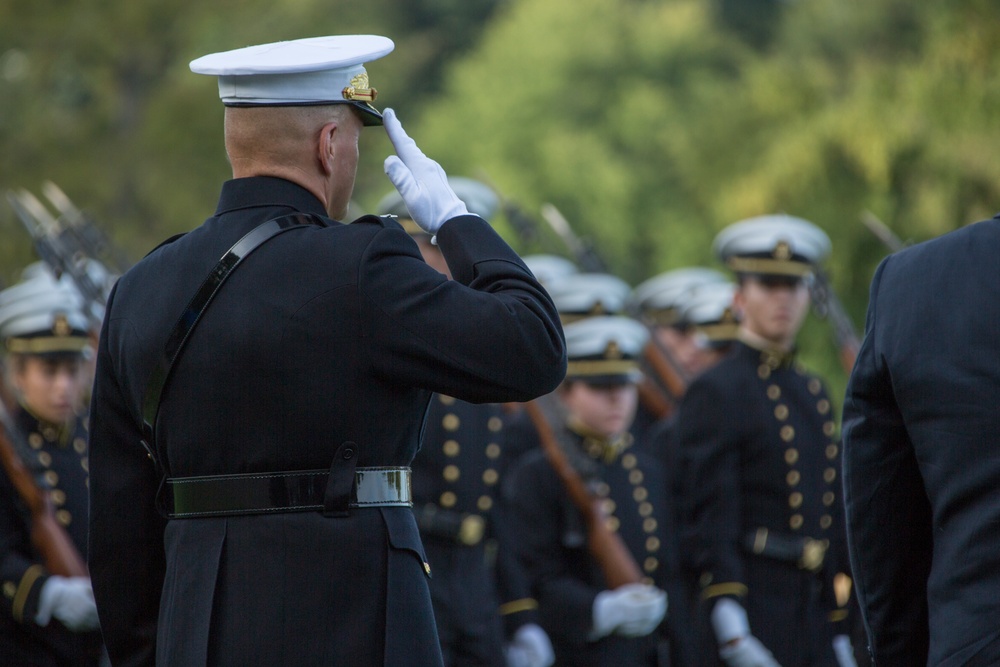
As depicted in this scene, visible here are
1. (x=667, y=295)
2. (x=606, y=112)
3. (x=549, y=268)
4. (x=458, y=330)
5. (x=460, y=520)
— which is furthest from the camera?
(x=606, y=112)

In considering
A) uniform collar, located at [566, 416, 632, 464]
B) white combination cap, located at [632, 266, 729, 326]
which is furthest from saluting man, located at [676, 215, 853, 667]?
white combination cap, located at [632, 266, 729, 326]

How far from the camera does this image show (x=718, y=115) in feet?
68.3

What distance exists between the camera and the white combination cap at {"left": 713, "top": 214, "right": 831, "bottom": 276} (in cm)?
702

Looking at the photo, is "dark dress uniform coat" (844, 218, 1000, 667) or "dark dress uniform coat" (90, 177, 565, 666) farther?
"dark dress uniform coat" (90, 177, 565, 666)

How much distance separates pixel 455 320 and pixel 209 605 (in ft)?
2.28

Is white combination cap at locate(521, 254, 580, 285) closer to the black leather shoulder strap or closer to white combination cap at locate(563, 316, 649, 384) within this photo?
white combination cap at locate(563, 316, 649, 384)

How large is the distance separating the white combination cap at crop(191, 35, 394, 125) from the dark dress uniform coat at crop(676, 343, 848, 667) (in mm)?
3525

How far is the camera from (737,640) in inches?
244

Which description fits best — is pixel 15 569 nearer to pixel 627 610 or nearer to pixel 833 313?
pixel 627 610

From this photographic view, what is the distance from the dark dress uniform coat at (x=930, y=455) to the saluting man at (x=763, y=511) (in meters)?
3.13

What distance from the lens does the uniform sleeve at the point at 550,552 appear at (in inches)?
251

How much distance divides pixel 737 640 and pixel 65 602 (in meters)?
2.48

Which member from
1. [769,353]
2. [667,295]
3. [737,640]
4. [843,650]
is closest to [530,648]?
[737,640]

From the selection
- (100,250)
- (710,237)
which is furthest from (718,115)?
(100,250)
